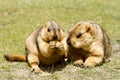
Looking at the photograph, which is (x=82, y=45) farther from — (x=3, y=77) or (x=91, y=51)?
(x=3, y=77)

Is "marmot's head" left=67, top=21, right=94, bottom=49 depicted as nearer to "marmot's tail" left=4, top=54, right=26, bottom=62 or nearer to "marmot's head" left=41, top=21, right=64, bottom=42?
"marmot's head" left=41, top=21, right=64, bottom=42

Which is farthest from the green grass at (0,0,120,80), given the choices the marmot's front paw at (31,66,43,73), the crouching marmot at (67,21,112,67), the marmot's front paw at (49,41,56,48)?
the marmot's front paw at (49,41,56,48)

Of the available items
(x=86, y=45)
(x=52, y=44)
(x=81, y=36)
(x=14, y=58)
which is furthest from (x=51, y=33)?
(x=14, y=58)

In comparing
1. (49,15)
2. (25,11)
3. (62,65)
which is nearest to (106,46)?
(62,65)

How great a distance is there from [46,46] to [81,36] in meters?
0.88

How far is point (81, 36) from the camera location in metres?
7.44

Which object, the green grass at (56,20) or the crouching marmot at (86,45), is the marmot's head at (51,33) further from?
the green grass at (56,20)

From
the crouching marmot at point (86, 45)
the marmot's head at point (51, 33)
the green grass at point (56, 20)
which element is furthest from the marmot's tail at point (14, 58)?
the marmot's head at point (51, 33)

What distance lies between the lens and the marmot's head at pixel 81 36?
740 cm

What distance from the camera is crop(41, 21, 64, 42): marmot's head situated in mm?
6755

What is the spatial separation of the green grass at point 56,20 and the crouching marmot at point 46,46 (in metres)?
0.24

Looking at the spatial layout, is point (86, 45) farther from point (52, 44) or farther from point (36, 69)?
point (36, 69)

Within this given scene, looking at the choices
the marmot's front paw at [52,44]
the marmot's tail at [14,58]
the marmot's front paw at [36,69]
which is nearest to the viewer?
the marmot's front paw at [52,44]

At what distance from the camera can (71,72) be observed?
7.32 m
